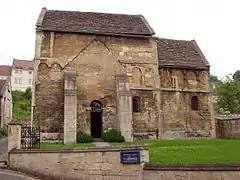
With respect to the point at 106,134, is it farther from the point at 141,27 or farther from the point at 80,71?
the point at 141,27

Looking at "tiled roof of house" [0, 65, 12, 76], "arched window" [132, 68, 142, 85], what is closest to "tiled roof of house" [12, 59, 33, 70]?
"tiled roof of house" [0, 65, 12, 76]

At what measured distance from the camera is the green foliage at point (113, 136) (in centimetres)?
2923

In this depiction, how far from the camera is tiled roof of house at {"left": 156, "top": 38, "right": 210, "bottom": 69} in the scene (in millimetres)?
35812

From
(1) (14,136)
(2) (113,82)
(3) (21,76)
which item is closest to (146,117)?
(2) (113,82)

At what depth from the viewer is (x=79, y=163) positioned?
1644 centimetres

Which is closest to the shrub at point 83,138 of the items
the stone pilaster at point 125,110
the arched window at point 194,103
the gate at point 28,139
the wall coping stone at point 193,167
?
the stone pilaster at point 125,110

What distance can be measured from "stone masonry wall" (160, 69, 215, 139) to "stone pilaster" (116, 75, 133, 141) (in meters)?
4.91

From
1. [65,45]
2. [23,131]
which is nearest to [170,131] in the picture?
[65,45]

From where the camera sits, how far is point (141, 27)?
35.4 m

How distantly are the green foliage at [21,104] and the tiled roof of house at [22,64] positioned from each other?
69.2 feet

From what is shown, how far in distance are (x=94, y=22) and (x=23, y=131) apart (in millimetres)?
16514

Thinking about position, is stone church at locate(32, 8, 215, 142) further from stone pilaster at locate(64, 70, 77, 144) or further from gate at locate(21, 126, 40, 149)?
gate at locate(21, 126, 40, 149)

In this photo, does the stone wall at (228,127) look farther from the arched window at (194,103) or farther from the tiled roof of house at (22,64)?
the tiled roof of house at (22,64)

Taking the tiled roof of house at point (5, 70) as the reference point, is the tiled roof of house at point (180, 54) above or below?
below
